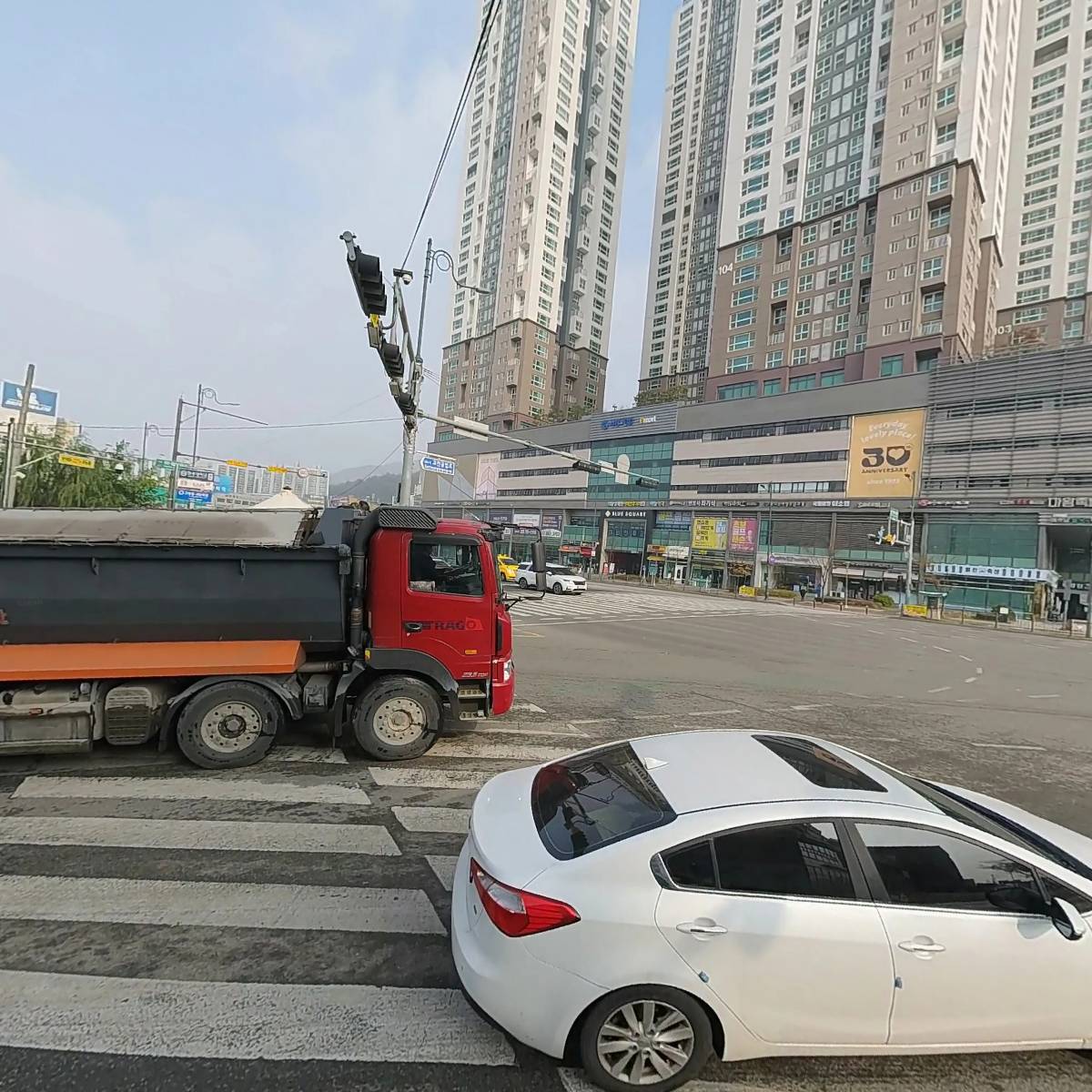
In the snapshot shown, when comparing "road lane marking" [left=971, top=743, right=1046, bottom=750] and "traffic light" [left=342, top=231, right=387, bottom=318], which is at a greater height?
"traffic light" [left=342, top=231, right=387, bottom=318]

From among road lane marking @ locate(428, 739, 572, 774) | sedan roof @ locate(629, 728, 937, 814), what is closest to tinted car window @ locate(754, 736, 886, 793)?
sedan roof @ locate(629, 728, 937, 814)

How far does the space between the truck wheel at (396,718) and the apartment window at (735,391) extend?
2805 inches

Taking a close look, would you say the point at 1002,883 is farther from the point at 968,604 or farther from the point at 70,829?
the point at 968,604

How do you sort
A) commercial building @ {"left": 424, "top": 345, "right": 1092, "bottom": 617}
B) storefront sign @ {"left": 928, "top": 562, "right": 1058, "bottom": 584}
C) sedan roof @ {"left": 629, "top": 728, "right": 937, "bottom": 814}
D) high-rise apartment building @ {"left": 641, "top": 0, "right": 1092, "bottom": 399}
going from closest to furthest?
1. sedan roof @ {"left": 629, "top": 728, "right": 937, "bottom": 814}
2. storefront sign @ {"left": 928, "top": 562, "right": 1058, "bottom": 584}
3. commercial building @ {"left": 424, "top": 345, "right": 1092, "bottom": 617}
4. high-rise apartment building @ {"left": 641, "top": 0, "right": 1092, "bottom": 399}

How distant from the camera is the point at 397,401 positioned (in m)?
10.7

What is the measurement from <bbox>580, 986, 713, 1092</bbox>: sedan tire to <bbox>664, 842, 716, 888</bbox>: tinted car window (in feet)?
1.30

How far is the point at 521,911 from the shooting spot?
2.53m

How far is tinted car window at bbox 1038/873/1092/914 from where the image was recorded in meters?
2.67

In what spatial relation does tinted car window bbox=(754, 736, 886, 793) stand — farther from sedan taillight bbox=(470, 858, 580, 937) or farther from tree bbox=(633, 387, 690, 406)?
tree bbox=(633, 387, 690, 406)

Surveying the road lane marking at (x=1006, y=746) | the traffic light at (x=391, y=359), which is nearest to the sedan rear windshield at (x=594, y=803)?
the traffic light at (x=391, y=359)

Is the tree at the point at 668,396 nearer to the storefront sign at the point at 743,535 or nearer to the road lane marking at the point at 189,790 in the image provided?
the storefront sign at the point at 743,535

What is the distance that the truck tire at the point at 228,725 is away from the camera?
5.88 meters

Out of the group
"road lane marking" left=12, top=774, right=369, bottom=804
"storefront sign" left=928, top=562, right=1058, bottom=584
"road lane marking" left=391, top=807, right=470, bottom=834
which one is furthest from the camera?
"storefront sign" left=928, top=562, right=1058, bottom=584

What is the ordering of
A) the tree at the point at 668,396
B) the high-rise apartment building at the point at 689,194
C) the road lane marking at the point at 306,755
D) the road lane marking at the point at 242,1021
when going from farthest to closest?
the high-rise apartment building at the point at 689,194, the tree at the point at 668,396, the road lane marking at the point at 306,755, the road lane marking at the point at 242,1021
